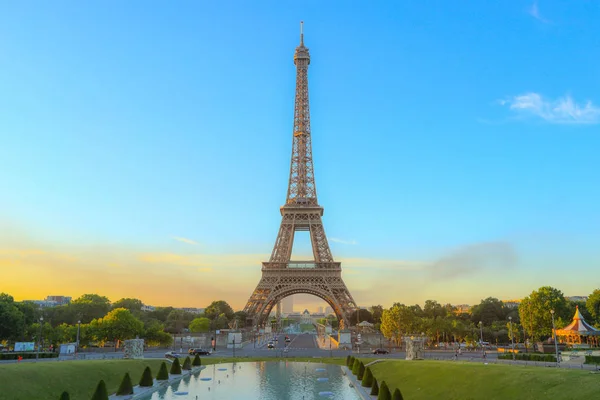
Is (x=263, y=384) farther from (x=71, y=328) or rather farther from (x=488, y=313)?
(x=488, y=313)

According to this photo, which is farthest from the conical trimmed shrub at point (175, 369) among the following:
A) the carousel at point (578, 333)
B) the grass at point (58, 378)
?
the carousel at point (578, 333)

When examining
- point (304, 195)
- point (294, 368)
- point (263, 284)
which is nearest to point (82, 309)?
point (263, 284)

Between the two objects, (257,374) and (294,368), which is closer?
(257,374)

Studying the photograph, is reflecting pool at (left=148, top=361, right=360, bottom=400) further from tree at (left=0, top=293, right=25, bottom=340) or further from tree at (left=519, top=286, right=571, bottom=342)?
tree at (left=519, top=286, right=571, bottom=342)

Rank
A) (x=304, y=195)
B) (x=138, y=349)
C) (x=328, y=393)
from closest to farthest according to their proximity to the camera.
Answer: (x=328, y=393)
(x=138, y=349)
(x=304, y=195)

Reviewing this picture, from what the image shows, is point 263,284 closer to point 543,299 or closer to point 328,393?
point 543,299
